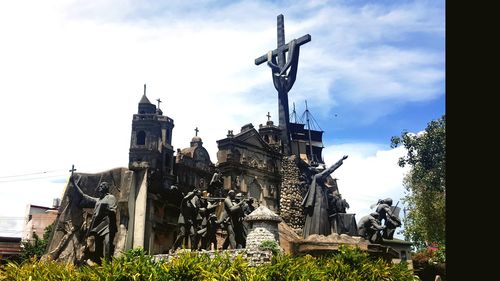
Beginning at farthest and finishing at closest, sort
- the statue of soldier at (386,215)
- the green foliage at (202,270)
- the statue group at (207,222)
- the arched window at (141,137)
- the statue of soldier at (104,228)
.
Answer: the arched window at (141,137), the statue of soldier at (386,215), the statue group at (207,222), the statue of soldier at (104,228), the green foliage at (202,270)

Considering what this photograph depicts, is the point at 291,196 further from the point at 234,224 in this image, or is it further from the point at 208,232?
the point at 234,224

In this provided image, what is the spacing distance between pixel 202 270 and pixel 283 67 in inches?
1111

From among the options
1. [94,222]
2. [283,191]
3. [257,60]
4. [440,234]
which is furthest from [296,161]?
[94,222]

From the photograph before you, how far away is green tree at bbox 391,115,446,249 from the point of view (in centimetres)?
3369

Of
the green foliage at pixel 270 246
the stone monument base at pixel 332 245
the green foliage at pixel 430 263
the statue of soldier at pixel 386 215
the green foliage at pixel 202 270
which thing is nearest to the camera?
the green foliage at pixel 202 270

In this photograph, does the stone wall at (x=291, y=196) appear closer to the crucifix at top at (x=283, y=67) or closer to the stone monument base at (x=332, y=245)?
the crucifix at top at (x=283, y=67)

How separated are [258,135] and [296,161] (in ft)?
11.7

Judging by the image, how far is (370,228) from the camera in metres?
21.3

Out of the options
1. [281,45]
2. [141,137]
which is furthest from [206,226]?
[141,137]

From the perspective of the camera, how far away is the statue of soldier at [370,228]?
834 inches

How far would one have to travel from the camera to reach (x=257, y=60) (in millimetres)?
41094

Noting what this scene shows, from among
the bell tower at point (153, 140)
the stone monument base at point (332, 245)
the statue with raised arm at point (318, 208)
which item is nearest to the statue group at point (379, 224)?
the stone monument base at point (332, 245)

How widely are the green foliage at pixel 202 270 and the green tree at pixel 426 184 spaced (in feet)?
61.2
